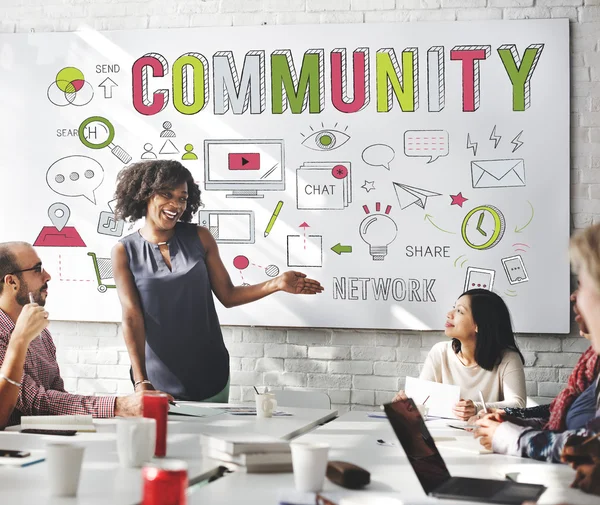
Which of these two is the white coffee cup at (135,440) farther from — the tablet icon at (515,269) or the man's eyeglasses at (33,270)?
the tablet icon at (515,269)

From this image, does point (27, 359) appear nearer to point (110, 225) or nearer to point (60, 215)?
point (110, 225)

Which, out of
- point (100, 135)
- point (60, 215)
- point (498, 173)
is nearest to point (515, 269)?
point (498, 173)

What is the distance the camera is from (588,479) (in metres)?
1.95

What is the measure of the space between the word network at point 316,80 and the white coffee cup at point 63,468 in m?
2.77

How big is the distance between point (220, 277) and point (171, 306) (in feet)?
1.03

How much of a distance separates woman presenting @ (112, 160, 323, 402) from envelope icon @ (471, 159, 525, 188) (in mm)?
958

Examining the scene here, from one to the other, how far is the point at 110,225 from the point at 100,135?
485mm

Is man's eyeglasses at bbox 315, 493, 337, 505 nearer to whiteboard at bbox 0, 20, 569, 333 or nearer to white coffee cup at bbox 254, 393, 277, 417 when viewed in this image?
white coffee cup at bbox 254, 393, 277, 417

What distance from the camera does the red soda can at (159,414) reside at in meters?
2.27

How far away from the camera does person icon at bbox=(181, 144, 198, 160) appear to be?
14.5ft

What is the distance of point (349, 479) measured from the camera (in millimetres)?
1988

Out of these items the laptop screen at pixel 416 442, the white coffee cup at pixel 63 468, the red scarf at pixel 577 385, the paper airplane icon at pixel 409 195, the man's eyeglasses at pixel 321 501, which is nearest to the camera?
the man's eyeglasses at pixel 321 501

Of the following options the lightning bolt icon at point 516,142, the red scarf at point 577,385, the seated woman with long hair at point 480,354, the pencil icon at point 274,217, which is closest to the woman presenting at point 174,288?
the pencil icon at point 274,217

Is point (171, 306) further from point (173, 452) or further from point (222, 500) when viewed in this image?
point (222, 500)
